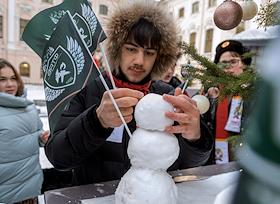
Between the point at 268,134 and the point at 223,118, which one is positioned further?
the point at 223,118

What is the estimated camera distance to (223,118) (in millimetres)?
1714

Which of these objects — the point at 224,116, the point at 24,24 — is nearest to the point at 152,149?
the point at 224,116

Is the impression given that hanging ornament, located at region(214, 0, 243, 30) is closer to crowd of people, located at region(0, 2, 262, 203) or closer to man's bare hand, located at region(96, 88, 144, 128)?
crowd of people, located at region(0, 2, 262, 203)

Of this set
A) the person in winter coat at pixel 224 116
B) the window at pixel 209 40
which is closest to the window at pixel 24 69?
the window at pixel 209 40

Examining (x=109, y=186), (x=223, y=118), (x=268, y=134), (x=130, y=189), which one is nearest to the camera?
A: (x=268, y=134)

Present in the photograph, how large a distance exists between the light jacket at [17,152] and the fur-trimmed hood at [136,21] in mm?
896

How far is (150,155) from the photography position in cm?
60

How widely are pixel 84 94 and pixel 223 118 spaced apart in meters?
0.95

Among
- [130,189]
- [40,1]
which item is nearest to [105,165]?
[130,189]

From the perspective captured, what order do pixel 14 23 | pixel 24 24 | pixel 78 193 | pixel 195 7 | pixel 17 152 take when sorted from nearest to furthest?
pixel 78 193, pixel 17 152, pixel 24 24, pixel 195 7, pixel 14 23

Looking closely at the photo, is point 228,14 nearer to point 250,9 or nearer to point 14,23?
point 250,9

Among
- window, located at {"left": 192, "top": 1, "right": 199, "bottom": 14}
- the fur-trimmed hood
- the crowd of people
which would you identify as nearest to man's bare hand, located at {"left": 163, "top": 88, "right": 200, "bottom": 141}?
the crowd of people

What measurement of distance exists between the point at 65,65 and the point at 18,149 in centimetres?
121

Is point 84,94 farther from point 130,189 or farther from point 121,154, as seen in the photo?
point 130,189
